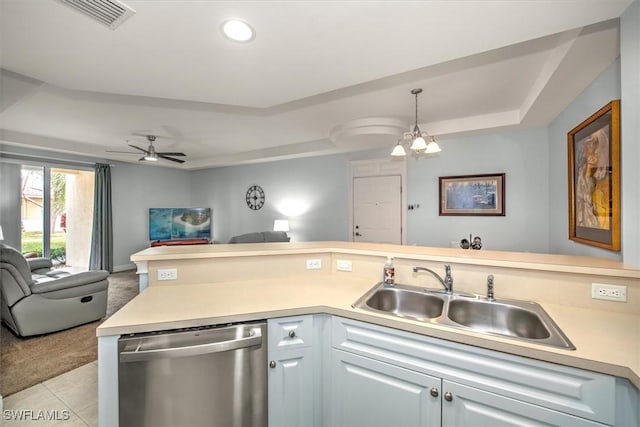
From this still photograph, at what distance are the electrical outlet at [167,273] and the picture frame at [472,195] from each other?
372cm

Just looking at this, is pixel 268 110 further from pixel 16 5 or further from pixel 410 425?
pixel 410 425

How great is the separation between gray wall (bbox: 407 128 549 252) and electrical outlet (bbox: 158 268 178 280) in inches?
142

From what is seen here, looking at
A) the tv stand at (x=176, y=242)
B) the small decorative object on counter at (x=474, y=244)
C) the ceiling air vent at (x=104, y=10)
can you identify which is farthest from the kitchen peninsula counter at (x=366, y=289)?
the tv stand at (x=176, y=242)

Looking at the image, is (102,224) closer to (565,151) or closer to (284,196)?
(284,196)

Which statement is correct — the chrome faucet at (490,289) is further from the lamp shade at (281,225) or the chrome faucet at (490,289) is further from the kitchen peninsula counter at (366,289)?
the lamp shade at (281,225)

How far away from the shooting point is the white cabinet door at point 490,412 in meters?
0.95

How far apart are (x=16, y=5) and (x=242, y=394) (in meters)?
2.17

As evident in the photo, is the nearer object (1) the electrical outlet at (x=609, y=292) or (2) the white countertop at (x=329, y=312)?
(2) the white countertop at (x=329, y=312)

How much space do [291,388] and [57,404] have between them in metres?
1.86

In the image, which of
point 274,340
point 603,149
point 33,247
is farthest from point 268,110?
point 33,247

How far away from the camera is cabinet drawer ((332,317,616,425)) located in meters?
0.90

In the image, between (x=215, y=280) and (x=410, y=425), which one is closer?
(x=410, y=425)

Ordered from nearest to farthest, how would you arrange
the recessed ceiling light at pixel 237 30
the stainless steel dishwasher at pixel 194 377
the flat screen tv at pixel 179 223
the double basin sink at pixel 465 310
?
the stainless steel dishwasher at pixel 194 377, the double basin sink at pixel 465 310, the recessed ceiling light at pixel 237 30, the flat screen tv at pixel 179 223

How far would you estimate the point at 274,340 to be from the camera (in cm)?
134
